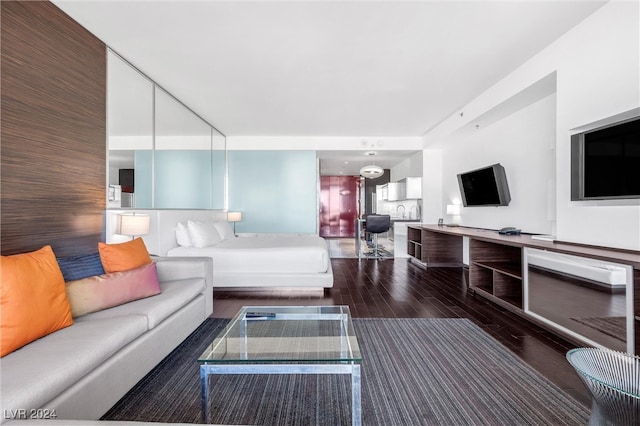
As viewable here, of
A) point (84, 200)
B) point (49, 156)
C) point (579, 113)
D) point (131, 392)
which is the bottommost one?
point (131, 392)

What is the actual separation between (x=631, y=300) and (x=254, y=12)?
3357 millimetres

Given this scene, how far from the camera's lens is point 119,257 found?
7.27 feet

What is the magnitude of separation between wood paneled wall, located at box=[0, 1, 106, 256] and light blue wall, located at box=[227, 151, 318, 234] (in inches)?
140

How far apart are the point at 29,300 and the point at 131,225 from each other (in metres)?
1.51

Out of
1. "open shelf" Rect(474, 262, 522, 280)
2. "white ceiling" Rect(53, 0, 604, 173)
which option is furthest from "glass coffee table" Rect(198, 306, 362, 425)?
"white ceiling" Rect(53, 0, 604, 173)

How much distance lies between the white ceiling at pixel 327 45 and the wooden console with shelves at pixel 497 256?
6.39 ft

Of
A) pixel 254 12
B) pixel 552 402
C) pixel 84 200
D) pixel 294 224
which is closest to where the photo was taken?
pixel 552 402

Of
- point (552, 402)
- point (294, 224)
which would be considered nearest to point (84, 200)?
point (552, 402)

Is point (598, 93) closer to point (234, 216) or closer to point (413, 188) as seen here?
point (413, 188)

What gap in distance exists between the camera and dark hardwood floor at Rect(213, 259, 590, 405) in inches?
82.4

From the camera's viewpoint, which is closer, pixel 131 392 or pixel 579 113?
pixel 131 392

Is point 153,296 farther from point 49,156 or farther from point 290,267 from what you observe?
point 290,267

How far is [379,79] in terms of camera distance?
352 centimetres

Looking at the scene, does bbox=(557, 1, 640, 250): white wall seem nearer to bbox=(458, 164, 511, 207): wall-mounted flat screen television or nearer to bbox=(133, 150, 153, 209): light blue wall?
bbox=(458, 164, 511, 207): wall-mounted flat screen television
